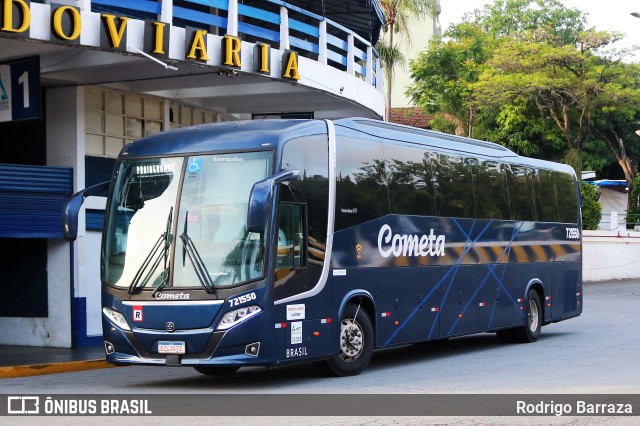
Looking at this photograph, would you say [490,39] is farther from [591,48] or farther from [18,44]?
[18,44]

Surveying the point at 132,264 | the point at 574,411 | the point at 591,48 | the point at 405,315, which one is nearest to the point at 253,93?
the point at 405,315

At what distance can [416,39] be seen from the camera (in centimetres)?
7625

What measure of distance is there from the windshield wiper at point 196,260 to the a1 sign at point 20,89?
5244 mm

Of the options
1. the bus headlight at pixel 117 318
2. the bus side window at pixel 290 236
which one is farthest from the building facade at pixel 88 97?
the bus side window at pixel 290 236

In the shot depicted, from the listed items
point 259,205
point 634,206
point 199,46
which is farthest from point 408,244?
point 634,206

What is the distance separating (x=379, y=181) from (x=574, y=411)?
5522 mm

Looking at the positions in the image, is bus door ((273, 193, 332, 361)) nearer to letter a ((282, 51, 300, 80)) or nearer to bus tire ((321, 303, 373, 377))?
bus tire ((321, 303, 373, 377))

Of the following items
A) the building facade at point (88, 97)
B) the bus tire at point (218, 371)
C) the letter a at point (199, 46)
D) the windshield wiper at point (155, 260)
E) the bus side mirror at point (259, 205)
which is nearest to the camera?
the bus side mirror at point (259, 205)

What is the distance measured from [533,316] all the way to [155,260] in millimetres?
9222

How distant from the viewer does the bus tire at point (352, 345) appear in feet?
47.1

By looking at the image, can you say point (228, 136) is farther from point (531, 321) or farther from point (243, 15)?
point (531, 321)

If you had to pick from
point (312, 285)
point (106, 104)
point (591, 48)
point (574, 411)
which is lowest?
point (574, 411)

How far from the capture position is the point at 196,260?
12992 millimetres

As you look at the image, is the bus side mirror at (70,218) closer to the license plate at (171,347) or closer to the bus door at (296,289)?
the license plate at (171,347)
